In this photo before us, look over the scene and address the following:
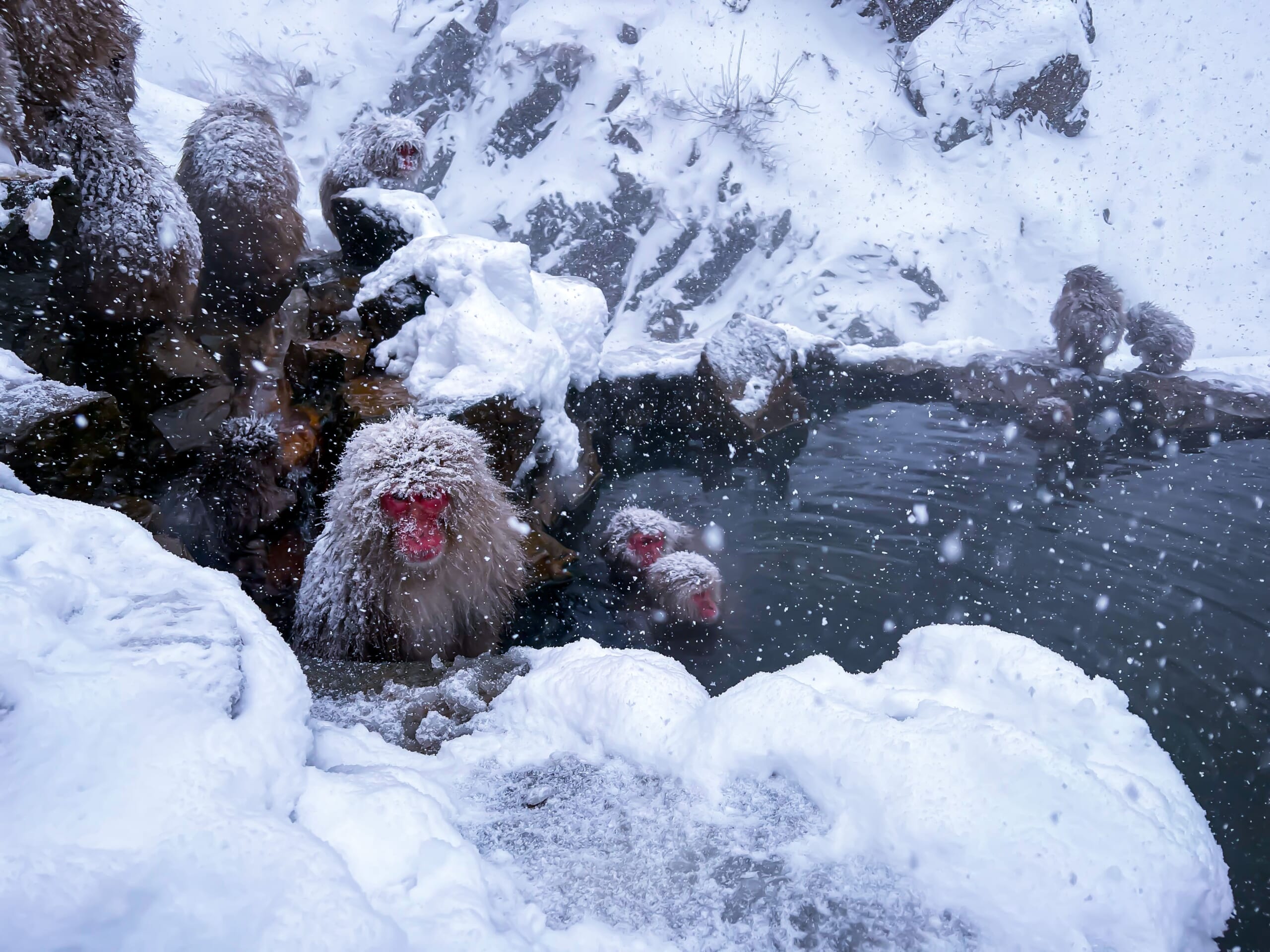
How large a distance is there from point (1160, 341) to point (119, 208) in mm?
8852

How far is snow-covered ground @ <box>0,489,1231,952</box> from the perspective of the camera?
2.49ft

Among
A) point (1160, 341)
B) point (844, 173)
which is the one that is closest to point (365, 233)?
point (1160, 341)

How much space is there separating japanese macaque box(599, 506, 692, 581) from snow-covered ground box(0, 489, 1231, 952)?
2.55 m

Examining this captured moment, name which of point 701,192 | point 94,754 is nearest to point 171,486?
point 94,754

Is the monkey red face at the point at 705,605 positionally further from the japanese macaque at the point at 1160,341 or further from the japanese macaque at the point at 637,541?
the japanese macaque at the point at 1160,341

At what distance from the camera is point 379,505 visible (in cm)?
255

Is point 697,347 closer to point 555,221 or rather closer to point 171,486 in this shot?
point 171,486

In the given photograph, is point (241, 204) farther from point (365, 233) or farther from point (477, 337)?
point (477, 337)

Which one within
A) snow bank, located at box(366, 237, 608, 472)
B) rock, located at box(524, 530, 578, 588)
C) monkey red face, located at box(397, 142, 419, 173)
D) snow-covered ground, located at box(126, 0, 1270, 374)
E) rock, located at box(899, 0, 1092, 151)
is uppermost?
rock, located at box(899, 0, 1092, 151)

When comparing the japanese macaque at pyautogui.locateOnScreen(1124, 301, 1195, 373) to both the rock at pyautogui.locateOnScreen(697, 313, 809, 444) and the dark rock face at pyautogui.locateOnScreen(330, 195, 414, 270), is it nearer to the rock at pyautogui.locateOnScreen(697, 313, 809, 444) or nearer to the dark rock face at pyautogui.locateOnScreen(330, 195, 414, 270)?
the rock at pyautogui.locateOnScreen(697, 313, 809, 444)

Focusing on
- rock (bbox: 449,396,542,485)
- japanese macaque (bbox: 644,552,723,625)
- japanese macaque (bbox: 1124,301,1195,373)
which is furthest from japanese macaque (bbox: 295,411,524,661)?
japanese macaque (bbox: 1124,301,1195,373)

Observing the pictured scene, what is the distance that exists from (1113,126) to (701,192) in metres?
8.25

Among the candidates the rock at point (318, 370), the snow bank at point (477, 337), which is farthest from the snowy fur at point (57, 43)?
the snow bank at point (477, 337)

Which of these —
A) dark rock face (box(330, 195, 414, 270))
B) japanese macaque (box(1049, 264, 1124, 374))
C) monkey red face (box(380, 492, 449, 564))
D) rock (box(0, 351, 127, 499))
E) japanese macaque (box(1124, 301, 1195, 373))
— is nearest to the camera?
rock (box(0, 351, 127, 499))
